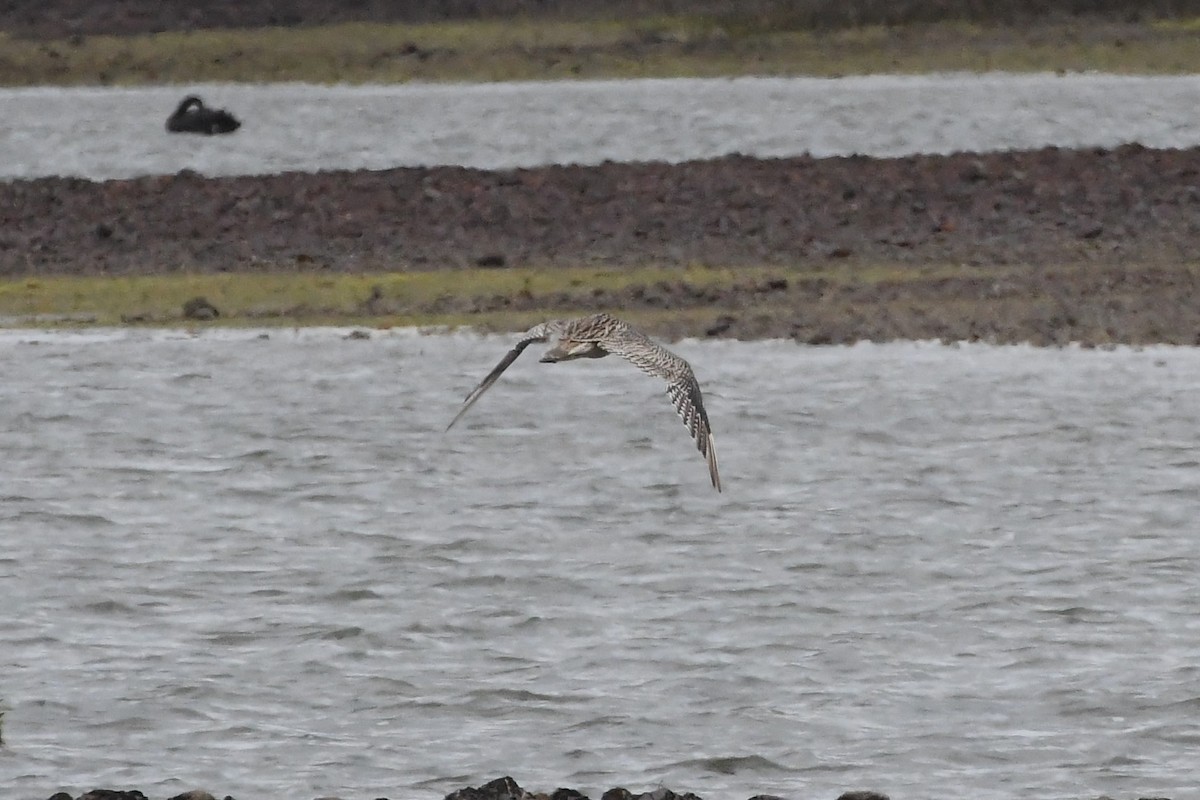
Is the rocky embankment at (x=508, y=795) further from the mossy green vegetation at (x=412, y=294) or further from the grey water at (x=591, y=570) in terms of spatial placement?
the mossy green vegetation at (x=412, y=294)

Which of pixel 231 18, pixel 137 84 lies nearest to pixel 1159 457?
pixel 137 84

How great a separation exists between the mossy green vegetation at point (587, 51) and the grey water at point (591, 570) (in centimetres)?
2927

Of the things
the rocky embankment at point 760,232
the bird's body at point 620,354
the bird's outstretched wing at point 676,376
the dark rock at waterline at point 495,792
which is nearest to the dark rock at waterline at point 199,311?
the rocky embankment at point 760,232

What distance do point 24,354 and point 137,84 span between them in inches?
1216

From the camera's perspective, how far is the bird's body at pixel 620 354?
9953 mm

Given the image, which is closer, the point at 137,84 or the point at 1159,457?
the point at 1159,457

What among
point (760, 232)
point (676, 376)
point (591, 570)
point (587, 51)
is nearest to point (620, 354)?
point (676, 376)

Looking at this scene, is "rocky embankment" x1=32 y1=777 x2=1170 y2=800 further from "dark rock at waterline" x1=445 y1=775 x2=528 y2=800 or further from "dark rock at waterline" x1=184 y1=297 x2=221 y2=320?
"dark rock at waterline" x1=184 y1=297 x2=221 y2=320

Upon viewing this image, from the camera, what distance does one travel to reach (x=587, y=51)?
1945 inches

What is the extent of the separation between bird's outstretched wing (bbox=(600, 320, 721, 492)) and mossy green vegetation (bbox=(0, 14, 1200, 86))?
1371 inches

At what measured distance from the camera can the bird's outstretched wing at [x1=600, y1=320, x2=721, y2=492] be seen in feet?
31.5

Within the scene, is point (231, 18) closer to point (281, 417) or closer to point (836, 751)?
point (281, 417)

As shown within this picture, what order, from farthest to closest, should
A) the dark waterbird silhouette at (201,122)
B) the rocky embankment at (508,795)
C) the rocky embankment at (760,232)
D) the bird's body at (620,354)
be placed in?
the dark waterbird silhouette at (201,122), the rocky embankment at (760,232), the bird's body at (620,354), the rocky embankment at (508,795)

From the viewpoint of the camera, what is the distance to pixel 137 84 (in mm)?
47594
